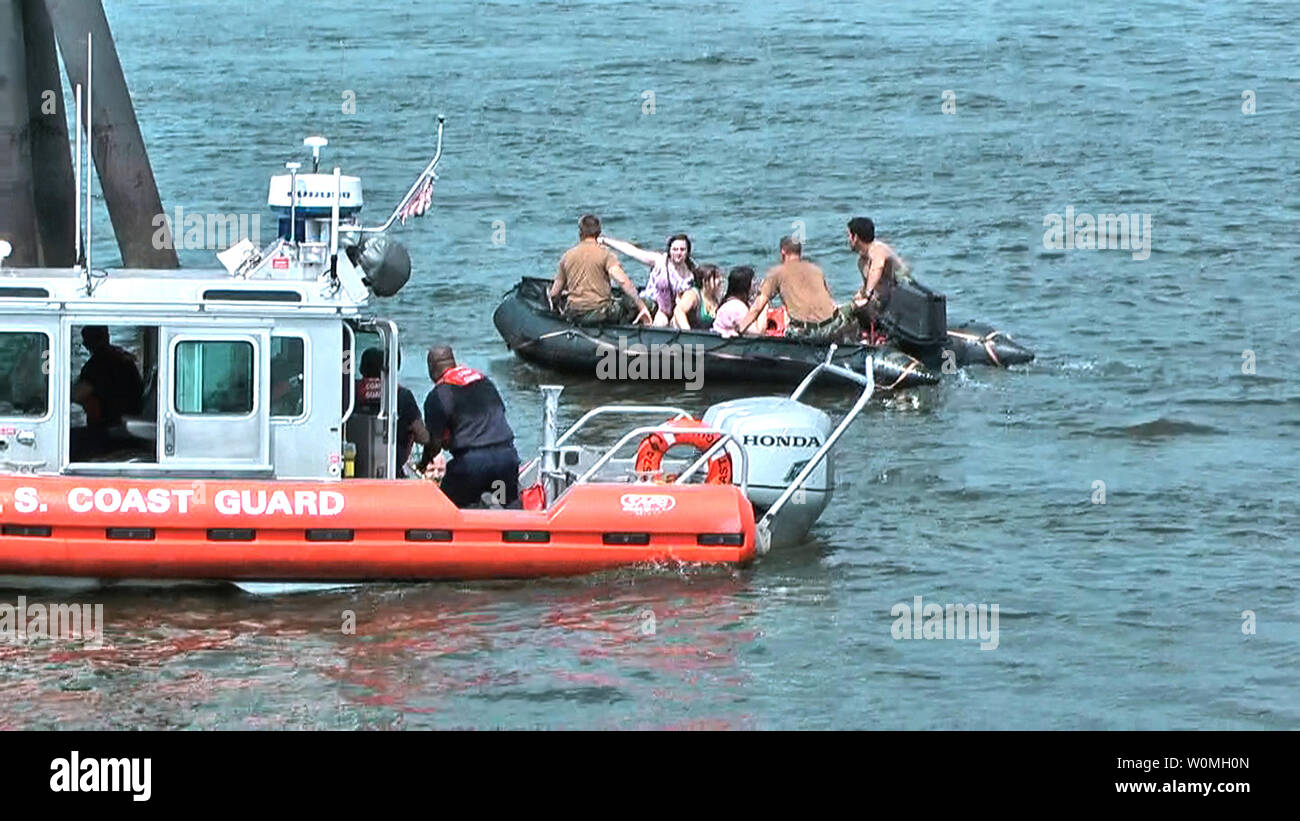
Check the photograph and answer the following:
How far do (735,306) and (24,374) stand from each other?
7.62 metres

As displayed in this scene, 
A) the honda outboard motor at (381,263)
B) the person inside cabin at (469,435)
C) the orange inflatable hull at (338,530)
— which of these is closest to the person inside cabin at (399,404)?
the person inside cabin at (469,435)

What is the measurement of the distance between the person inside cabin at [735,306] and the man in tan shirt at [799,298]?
0.23 feet

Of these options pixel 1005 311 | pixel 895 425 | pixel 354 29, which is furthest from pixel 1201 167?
pixel 354 29

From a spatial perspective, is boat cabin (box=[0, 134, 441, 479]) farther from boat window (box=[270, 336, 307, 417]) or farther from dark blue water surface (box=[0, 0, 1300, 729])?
dark blue water surface (box=[0, 0, 1300, 729])

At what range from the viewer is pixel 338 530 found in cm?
1284

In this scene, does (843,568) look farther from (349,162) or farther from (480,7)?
(480,7)

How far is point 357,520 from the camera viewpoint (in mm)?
12828

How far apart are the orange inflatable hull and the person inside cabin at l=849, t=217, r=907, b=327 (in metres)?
5.91

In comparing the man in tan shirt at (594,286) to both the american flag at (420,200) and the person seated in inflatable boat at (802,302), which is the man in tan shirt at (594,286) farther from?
the american flag at (420,200)

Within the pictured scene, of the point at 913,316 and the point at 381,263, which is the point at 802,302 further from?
the point at 381,263

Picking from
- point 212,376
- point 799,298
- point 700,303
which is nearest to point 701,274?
point 700,303

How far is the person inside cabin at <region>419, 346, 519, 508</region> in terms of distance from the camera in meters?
13.5

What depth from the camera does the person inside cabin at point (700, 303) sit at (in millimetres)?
19531

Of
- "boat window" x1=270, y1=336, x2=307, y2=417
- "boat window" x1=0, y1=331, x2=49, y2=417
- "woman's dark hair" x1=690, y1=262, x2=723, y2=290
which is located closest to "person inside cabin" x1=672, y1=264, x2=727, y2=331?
"woman's dark hair" x1=690, y1=262, x2=723, y2=290
